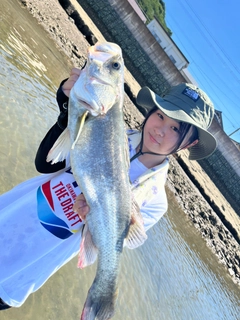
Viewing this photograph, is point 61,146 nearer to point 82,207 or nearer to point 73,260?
point 82,207

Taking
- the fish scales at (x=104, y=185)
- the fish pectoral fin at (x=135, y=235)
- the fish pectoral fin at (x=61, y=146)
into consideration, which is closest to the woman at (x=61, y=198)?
the fish scales at (x=104, y=185)

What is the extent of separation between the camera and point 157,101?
336 cm

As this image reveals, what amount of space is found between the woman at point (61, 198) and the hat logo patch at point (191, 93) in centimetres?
1

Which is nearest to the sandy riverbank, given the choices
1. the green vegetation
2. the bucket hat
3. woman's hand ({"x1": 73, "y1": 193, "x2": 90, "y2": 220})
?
the bucket hat

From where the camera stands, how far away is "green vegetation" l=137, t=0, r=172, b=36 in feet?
212

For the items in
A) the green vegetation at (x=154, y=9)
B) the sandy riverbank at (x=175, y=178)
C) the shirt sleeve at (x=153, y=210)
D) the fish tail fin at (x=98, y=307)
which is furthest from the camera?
the green vegetation at (x=154, y=9)

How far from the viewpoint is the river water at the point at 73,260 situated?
5.29 meters

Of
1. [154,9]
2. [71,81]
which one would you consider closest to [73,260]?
[71,81]

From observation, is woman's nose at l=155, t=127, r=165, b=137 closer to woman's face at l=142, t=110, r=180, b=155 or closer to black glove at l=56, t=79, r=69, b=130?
woman's face at l=142, t=110, r=180, b=155

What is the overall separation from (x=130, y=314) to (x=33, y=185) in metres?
4.29

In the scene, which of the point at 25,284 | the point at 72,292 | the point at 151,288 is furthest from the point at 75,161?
the point at 151,288

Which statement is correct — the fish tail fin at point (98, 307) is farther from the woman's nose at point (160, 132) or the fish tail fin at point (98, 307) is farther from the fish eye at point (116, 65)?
the fish eye at point (116, 65)

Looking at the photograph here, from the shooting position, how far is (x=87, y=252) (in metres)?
2.36

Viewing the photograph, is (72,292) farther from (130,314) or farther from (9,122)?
(9,122)
